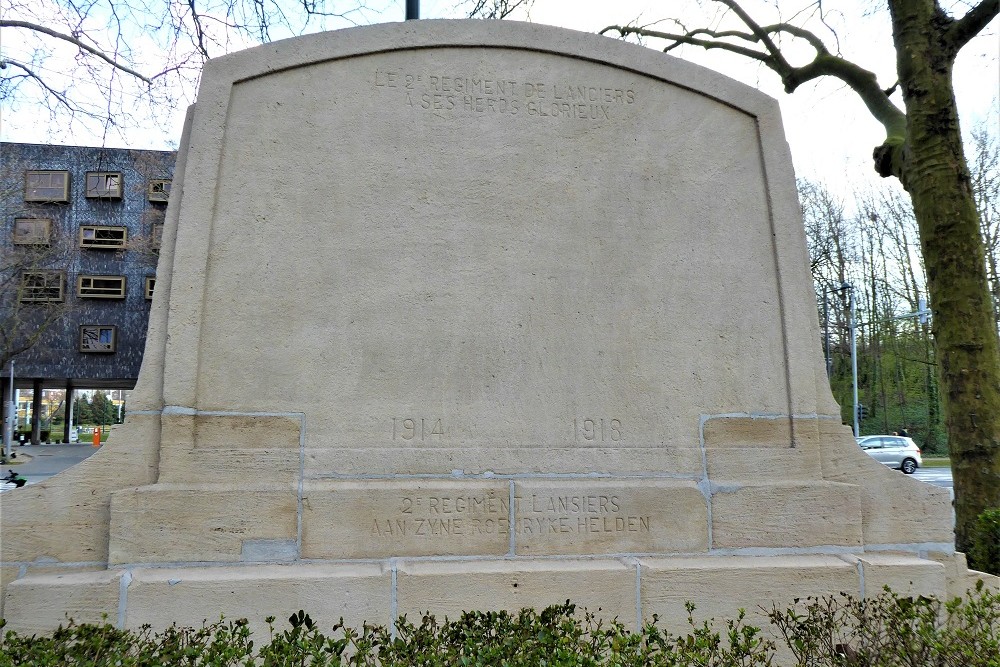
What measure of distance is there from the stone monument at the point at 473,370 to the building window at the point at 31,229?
105 ft

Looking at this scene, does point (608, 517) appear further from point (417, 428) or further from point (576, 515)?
point (417, 428)

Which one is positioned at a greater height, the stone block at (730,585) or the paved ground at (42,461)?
the stone block at (730,585)

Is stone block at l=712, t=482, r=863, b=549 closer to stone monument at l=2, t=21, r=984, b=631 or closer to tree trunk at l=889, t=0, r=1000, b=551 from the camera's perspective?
stone monument at l=2, t=21, r=984, b=631

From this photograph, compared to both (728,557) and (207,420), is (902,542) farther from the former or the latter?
(207,420)

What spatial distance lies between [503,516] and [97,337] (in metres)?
38.6

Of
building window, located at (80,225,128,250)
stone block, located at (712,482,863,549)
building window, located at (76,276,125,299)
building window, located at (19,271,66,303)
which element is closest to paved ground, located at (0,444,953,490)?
building window, located at (19,271,66,303)

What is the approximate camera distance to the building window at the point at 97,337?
37.4 metres

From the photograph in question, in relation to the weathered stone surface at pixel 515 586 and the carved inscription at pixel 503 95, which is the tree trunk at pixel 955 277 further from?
the weathered stone surface at pixel 515 586

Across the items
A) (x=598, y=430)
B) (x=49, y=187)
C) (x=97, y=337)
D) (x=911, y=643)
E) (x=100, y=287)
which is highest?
(x=49, y=187)

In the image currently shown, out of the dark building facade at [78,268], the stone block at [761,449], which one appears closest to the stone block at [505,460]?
the stone block at [761,449]

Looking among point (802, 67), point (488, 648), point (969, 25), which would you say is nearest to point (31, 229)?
point (802, 67)

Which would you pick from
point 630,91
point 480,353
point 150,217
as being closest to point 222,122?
point 480,353

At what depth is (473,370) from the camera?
4.75 metres

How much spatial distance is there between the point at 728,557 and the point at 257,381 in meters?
3.13
